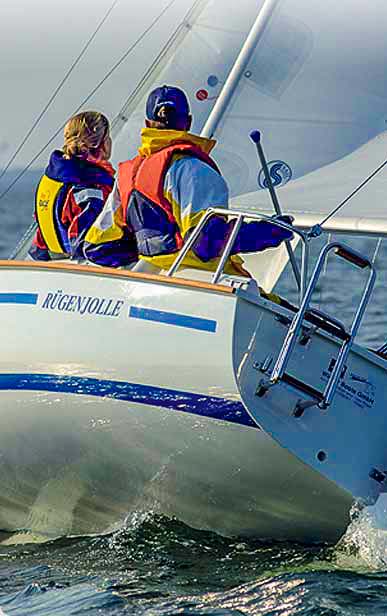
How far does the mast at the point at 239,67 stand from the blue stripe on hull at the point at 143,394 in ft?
7.82

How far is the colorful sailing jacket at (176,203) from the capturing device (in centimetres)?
607

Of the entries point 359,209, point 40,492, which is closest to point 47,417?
point 40,492

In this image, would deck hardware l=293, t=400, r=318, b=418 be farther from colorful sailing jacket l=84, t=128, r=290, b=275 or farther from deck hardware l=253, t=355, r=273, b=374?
colorful sailing jacket l=84, t=128, r=290, b=275

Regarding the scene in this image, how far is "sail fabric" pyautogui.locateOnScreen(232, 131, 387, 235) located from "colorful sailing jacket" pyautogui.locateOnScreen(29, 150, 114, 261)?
103cm

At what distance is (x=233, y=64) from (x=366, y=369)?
2.61 metres

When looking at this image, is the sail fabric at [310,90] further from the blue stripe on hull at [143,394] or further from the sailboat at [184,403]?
the blue stripe on hull at [143,394]

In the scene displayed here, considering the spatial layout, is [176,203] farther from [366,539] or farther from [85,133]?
[366,539]

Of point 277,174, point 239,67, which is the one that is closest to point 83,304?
point 277,174

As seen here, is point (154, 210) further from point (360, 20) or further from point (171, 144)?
point (360, 20)

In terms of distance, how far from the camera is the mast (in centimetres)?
802

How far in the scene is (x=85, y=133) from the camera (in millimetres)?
6781

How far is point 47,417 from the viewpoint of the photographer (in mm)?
6008

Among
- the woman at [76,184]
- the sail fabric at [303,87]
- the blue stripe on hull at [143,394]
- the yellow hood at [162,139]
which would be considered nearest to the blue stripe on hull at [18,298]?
the blue stripe on hull at [143,394]

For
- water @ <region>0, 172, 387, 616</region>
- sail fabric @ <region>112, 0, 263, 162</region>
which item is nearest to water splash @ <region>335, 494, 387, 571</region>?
water @ <region>0, 172, 387, 616</region>
